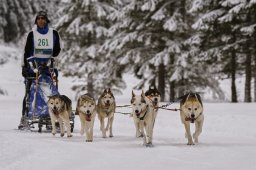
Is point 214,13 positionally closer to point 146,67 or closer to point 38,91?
point 146,67

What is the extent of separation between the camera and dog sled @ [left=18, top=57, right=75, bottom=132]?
1073 centimetres

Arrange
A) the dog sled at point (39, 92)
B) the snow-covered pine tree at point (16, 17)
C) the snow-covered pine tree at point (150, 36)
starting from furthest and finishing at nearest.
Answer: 1. the snow-covered pine tree at point (16, 17)
2. the snow-covered pine tree at point (150, 36)
3. the dog sled at point (39, 92)

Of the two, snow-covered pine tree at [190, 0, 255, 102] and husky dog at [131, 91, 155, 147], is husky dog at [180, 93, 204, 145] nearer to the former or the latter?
husky dog at [131, 91, 155, 147]

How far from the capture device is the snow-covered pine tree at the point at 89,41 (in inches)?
1067

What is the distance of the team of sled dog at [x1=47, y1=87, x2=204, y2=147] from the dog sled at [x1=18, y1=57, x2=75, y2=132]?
594mm

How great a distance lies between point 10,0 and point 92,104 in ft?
108

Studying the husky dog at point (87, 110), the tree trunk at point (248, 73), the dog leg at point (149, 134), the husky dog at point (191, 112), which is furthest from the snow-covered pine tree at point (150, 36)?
the dog leg at point (149, 134)

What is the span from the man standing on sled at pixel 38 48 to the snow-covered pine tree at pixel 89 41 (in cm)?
1557

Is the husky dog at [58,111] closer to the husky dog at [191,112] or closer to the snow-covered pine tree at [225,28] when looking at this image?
the husky dog at [191,112]

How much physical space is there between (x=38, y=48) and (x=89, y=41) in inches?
681

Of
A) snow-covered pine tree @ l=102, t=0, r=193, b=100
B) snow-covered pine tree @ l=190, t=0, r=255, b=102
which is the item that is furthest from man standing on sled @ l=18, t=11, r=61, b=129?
snow-covered pine tree @ l=102, t=0, r=193, b=100

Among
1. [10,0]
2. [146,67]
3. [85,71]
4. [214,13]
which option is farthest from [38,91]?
[10,0]

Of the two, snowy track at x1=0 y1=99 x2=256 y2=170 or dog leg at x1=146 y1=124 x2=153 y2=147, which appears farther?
dog leg at x1=146 y1=124 x2=153 y2=147

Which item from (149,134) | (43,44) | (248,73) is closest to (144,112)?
(149,134)
